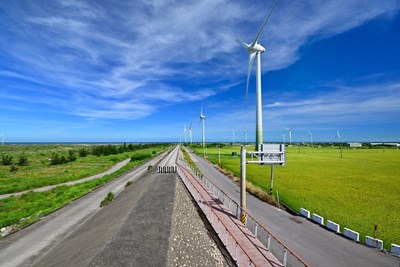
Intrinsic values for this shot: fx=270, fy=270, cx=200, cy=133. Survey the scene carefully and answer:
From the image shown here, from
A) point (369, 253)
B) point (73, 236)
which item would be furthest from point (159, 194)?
point (369, 253)

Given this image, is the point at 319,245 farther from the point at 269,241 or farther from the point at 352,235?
the point at 269,241

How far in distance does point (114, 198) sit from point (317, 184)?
1451 inches

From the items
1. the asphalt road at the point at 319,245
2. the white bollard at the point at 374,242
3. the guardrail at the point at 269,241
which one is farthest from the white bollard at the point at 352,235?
the guardrail at the point at 269,241

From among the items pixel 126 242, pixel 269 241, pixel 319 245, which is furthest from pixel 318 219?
pixel 126 242

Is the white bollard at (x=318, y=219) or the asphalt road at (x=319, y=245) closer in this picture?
the asphalt road at (x=319, y=245)

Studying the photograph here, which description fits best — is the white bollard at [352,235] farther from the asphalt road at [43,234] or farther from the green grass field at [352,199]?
the asphalt road at [43,234]

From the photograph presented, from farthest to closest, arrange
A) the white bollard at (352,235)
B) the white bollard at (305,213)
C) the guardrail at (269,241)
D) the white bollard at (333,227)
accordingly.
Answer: the white bollard at (305,213)
the white bollard at (333,227)
the white bollard at (352,235)
the guardrail at (269,241)

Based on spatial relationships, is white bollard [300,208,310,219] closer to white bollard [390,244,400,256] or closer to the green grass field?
the green grass field

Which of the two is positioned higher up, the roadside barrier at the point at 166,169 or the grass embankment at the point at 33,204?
the roadside barrier at the point at 166,169

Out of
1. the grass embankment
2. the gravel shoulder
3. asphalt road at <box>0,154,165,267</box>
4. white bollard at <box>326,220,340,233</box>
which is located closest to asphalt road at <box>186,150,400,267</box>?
white bollard at <box>326,220,340,233</box>

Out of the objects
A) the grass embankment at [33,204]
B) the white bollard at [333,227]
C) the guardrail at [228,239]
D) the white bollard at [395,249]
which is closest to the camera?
the guardrail at [228,239]

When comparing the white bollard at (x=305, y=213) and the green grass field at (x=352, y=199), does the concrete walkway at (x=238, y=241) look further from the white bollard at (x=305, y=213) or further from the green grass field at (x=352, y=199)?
the green grass field at (x=352, y=199)

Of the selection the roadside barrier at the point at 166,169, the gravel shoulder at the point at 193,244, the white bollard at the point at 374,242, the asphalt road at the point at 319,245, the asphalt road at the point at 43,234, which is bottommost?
the asphalt road at the point at 43,234

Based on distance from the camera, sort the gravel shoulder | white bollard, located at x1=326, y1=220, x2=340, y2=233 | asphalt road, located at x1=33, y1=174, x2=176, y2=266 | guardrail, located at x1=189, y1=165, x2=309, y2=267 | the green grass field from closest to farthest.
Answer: guardrail, located at x1=189, y1=165, x2=309, y2=267 → the gravel shoulder → asphalt road, located at x1=33, y1=174, x2=176, y2=266 → white bollard, located at x1=326, y1=220, x2=340, y2=233 → the green grass field
